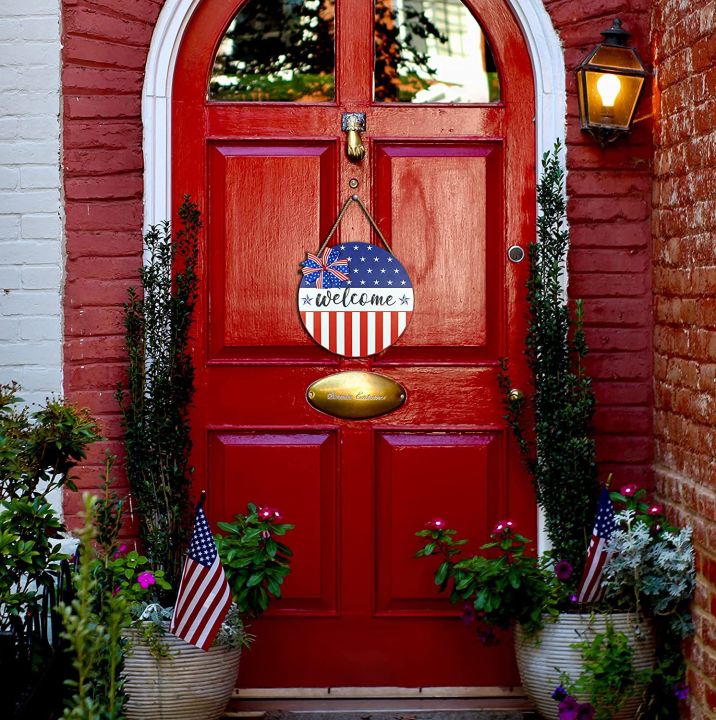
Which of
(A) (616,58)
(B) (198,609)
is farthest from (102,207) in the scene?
(A) (616,58)

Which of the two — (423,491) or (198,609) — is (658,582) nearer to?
(423,491)

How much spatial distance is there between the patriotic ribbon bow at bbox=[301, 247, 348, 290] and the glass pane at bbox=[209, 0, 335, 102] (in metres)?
0.59

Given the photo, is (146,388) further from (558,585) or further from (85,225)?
(558,585)

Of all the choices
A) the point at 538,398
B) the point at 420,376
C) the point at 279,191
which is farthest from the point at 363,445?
the point at 279,191

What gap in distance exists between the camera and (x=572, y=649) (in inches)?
157

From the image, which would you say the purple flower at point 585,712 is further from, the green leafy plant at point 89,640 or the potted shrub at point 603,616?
the green leafy plant at point 89,640

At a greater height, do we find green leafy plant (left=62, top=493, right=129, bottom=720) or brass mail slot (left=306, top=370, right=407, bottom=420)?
brass mail slot (left=306, top=370, right=407, bottom=420)

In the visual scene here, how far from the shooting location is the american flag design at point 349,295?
4.45m

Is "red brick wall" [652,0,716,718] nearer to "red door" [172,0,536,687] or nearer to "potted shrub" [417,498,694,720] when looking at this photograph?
"potted shrub" [417,498,694,720]

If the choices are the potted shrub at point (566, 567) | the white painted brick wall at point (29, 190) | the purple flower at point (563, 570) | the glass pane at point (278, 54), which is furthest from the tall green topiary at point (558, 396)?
the white painted brick wall at point (29, 190)

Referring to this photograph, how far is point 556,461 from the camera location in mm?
4199

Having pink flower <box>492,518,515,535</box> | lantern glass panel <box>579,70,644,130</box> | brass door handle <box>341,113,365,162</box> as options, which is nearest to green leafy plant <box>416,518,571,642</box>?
pink flower <box>492,518,515,535</box>

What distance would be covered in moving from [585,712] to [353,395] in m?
1.41

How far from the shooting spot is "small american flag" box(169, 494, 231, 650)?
3.92m
